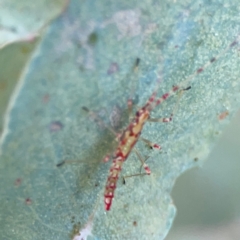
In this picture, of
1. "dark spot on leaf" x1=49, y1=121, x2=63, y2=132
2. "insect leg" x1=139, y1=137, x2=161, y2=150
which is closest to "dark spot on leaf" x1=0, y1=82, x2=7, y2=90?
"dark spot on leaf" x1=49, y1=121, x2=63, y2=132

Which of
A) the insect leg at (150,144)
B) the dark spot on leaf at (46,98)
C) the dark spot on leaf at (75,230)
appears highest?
the dark spot on leaf at (46,98)

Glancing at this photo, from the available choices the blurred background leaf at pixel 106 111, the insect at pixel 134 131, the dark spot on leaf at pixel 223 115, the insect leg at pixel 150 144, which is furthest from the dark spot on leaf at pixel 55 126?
the dark spot on leaf at pixel 223 115

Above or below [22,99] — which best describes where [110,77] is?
below

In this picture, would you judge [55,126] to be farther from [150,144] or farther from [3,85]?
[150,144]

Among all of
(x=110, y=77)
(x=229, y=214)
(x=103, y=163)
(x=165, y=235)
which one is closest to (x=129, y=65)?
(x=110, y=77)

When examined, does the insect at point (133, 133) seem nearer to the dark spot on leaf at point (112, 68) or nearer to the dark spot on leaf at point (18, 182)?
the dark spot on leaf at point (112, 68)

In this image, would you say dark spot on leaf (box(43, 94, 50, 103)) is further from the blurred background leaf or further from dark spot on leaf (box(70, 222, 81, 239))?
dark spot on leaf (box(70, 222, 81, 239))

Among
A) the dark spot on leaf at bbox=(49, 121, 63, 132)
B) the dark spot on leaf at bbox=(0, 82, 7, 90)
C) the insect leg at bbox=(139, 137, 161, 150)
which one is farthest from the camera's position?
the insect leg at bbox=(139, 137, 161, 150)

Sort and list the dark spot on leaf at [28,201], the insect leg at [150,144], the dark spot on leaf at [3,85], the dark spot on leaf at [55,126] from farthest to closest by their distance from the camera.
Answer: the insect leg at [150,144], the dark spot on leaf at [28,201], the dark spot on leaf at [55,126], the dark spot on leaf at [3,85]

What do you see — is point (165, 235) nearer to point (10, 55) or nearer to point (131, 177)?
point (131, 177)

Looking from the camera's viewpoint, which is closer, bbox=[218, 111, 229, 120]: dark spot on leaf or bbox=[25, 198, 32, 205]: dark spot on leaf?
bbox=[25, 198, 32, 205]: dark spot on leaf

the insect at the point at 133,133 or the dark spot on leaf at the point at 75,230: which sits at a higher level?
the insect at the point at 133,133
